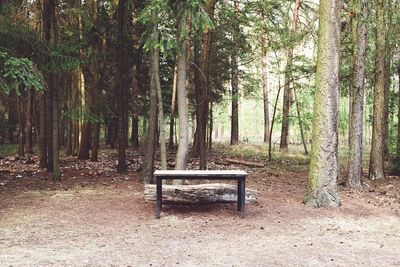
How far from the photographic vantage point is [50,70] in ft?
35.3

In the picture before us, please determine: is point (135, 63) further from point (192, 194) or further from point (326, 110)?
point (192, 194)

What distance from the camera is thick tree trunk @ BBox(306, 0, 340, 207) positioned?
9023 millimetres

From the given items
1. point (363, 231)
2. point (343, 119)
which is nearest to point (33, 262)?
point (363, 231)

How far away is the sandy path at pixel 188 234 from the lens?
5.60 m

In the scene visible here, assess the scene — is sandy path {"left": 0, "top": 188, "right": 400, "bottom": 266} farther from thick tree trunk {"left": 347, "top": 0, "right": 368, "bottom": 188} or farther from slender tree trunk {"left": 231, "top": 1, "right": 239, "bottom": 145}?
slender tree trunk {"left": 231, "top": 1, "right": 239, "bottom": 145}

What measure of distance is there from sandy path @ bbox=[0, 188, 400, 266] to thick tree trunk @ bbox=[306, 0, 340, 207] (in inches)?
18.8

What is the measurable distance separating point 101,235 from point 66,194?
371 centimetres

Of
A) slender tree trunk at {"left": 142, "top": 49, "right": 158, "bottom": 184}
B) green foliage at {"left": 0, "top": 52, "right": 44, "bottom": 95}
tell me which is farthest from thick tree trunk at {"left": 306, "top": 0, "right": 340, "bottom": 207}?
→ green foliage at {"left": 0, "top": 52, "right": 44, "bottom": 95}

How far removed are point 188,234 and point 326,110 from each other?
427cm

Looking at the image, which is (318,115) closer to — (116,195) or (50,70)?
(116,195)

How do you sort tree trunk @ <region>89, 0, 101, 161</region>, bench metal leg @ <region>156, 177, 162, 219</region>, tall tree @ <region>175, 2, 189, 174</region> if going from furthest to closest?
tree trunk @ <region>89, 0, 101, 161</region>, tall tree @ <region>175, 2, 189, 174</region>, bench metal leg @ <region>156, 177, 162, 219</region>

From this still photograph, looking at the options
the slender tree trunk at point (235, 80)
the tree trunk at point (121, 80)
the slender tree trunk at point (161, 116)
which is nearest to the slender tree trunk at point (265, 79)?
the slender tree trunk at point (235, 80)

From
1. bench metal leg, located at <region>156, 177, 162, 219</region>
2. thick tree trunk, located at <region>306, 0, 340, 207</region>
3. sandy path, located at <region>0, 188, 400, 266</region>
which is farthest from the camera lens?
thick tree trunk, located at <region>306, 0, 340, 207</region>

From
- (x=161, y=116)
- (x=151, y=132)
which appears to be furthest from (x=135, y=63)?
(x=161, y=116)
